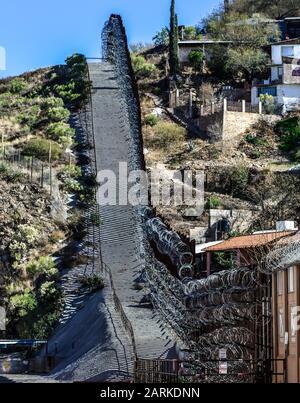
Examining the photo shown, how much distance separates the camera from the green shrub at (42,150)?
7275 cm

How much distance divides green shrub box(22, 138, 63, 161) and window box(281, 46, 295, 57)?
69.3ft

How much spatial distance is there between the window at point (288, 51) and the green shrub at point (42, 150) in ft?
69.3

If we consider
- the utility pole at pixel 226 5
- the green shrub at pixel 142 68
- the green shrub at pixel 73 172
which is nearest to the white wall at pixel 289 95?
the green shrub at pixel 142 68

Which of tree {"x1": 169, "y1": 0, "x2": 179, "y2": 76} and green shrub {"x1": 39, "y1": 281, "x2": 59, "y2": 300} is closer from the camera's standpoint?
green shrub {"x1": 39, "y1": 281, "x2": 59, "y2": 300}

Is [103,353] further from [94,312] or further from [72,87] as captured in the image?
[72,87]

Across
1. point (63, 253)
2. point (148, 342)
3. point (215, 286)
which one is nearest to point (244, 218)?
point (63, 253)

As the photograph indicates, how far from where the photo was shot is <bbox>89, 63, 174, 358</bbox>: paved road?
139ft

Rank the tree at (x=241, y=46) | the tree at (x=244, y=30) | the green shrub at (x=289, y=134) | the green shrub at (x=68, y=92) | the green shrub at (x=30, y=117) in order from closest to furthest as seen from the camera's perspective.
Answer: the green shrub at (x=289, y=134)
the green shrub at (x=30, y=117)
the green shrub at (x=68, y=92)
the tree at (x=241, y=46)
the tree at (x=244, y=30)

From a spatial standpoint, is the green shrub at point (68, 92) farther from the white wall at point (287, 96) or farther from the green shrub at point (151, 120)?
the white wall at point (287, 96)

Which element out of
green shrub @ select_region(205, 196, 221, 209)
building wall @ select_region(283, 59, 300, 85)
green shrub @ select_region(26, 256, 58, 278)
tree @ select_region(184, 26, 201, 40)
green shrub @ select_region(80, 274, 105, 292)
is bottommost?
green shrub @ select_region(80, 274, 105, 292)

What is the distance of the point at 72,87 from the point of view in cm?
8769

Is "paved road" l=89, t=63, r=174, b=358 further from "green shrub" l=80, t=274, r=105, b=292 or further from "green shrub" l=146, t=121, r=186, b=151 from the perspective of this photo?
"green shrub" l=146, t=121, r=186, b=151

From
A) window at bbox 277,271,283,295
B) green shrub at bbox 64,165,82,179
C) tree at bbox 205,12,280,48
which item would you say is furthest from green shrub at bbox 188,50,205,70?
window at bbox 277,271,283,295

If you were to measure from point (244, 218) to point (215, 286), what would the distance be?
26.1 meters
